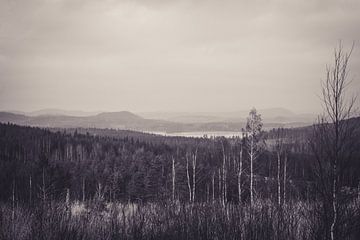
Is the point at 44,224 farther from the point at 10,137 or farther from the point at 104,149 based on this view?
the point at 10,137

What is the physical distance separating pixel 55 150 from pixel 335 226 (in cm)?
10421

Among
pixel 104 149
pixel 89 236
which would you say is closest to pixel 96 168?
pixel 104 149

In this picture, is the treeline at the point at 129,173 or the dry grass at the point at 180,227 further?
the treeline at the point at 129,173

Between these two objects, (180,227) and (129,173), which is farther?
(129,173)

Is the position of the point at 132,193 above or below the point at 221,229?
below

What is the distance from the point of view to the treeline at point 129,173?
27066 millimetres

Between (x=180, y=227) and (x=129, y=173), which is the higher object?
(x=180, y=227)

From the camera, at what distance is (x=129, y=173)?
54.6 m

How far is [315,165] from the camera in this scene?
5418 mm

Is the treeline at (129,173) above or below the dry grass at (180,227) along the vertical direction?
below

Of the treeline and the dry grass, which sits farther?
the treeline

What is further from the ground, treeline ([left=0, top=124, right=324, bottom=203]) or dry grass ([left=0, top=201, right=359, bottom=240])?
dry grass ([left=0, top=201, right=359, bottom=240])

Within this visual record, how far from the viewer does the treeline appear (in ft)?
88.8

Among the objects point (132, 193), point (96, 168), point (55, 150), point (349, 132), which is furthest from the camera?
point (55, 150)
